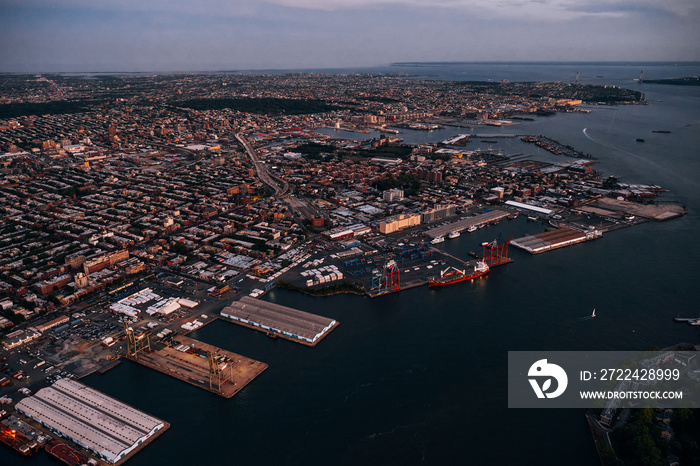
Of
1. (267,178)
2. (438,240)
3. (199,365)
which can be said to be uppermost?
(267,178)

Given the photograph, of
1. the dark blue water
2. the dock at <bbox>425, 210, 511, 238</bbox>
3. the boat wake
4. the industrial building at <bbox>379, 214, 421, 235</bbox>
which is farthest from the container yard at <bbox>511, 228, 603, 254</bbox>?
the boat wake

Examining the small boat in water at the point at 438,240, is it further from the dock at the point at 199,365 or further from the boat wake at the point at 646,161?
the boat wake at the point at 646,161

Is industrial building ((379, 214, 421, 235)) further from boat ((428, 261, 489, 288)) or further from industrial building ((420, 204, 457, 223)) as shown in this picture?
boat ((428, 261, 489, 288))

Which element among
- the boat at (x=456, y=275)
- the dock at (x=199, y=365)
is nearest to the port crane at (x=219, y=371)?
the dock at (x=199, y=365)

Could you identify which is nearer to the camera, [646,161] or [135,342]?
[135,342]

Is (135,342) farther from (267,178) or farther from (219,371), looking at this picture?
(267,178)

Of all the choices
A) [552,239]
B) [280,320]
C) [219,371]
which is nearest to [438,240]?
[552,239]

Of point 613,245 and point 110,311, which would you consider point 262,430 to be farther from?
point 613,245

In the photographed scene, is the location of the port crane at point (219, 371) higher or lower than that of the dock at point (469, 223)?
lower
